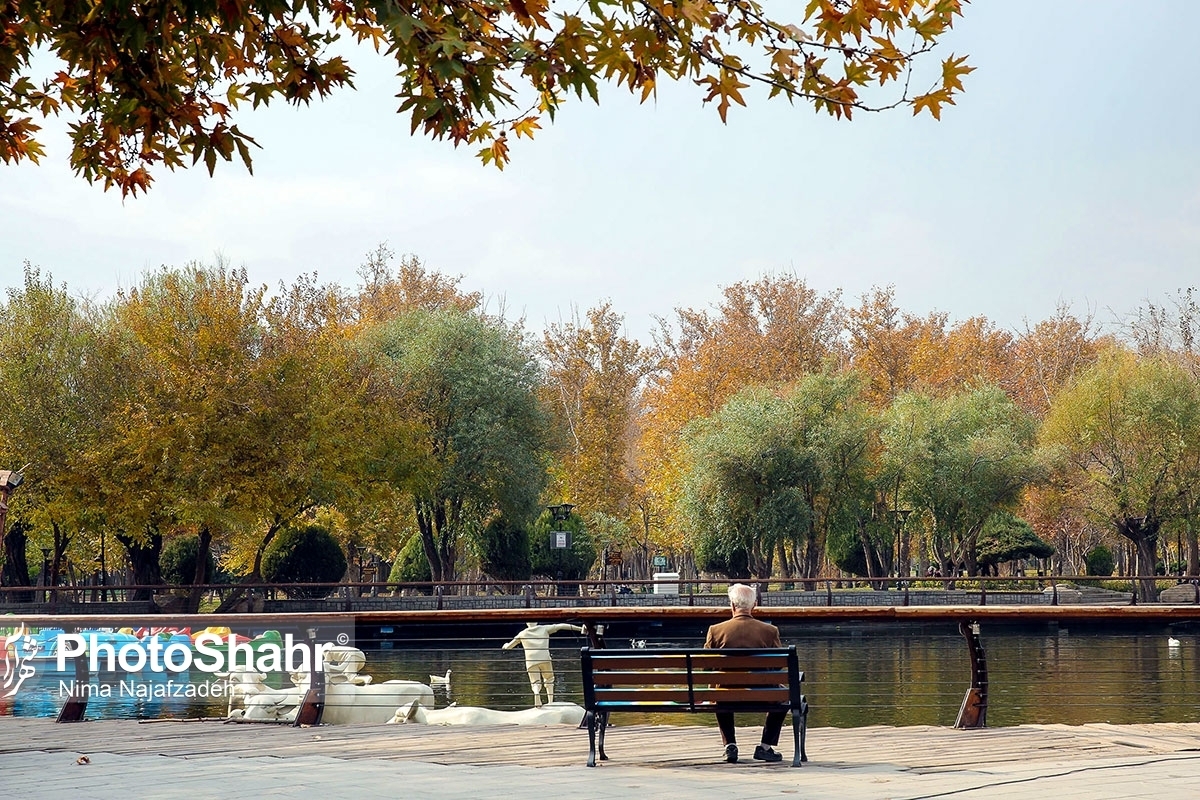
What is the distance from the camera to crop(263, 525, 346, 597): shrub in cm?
4178

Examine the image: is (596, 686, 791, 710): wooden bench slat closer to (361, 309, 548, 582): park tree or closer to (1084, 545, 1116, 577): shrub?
(361, 309, 548, 582): park tree

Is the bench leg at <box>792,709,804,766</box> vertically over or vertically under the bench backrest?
under

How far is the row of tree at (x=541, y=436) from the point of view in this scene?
1438 inches

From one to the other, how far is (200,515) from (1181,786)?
105 ft

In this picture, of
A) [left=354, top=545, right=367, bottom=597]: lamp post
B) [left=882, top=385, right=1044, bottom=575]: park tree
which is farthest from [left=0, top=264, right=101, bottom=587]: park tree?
[left=882, top=385, right=1044, bottom=575]: park tree

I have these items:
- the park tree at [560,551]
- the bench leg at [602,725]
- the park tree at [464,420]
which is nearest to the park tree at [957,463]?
the park tree at [560,551]

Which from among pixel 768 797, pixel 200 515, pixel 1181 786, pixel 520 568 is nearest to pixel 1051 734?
pixel 1181 786

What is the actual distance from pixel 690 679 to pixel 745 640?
0.44 m

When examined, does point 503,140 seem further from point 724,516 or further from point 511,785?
point 724,516

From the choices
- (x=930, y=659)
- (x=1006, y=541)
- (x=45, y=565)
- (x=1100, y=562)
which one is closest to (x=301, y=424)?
(x=930, y=659)

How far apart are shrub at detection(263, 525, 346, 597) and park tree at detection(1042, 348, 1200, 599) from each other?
2657cm

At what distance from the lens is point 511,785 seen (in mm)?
6605

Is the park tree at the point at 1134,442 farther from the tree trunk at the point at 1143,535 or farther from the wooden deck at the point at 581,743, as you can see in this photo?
the wooden deck at the point at 581,743

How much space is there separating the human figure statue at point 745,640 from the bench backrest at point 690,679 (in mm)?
134
